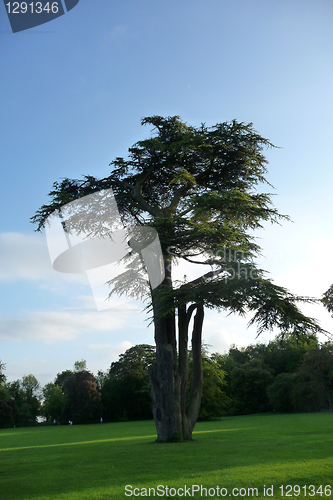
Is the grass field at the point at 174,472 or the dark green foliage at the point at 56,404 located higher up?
the grass field at the point at 174,472

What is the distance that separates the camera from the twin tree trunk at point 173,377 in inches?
704

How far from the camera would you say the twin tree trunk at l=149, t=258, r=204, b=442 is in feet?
58.6

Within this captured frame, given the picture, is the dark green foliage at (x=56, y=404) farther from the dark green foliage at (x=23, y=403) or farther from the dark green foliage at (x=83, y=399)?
the dark green foliage at (x=83, y=399)

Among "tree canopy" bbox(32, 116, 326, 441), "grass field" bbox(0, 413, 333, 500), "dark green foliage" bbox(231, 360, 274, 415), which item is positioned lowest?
"dark green foliage" bbox(231, 360, 274, 415)

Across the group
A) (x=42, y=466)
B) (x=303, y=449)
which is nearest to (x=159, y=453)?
(x=42, y=466)

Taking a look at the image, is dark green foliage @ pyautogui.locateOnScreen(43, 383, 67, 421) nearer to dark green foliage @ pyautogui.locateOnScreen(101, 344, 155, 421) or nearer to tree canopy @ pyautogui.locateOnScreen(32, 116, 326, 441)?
dark green foliage @ pyautogui.locateOnScreen(101, 344, 155, 421)

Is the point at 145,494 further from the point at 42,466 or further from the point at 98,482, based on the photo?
the point at 42,466

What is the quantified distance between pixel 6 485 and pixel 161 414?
8.99 metres

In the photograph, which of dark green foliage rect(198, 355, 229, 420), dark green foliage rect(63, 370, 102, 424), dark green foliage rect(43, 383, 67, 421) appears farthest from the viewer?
dark green foliage rect(43, 383, 67, 421)

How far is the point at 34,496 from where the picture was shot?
8484 millimetres

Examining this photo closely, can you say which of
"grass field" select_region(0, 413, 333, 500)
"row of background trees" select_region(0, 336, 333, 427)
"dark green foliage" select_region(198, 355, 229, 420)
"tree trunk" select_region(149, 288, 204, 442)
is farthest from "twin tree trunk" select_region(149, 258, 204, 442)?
"dark green foliage" select_region(198, 355, 229, 420)

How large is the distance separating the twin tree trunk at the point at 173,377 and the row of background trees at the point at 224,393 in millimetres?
27506

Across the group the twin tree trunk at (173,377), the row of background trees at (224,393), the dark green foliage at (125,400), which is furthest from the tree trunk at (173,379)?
the dark green foliage at (125,400)

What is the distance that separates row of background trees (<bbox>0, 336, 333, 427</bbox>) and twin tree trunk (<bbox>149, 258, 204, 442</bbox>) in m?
27.5
